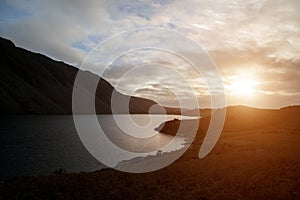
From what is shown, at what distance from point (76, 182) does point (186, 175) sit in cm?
992

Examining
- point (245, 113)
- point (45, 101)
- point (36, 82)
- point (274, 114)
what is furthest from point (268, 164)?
point (36, 82)

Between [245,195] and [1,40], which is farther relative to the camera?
[1,40]

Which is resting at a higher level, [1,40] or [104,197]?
[1,40]

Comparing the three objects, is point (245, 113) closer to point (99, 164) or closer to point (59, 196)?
point (99, 164)

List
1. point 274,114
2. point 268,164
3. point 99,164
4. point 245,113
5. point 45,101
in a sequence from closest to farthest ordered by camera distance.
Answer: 1. point 268,164
2. point 99,164
3. point 274,114
4. point 245,113
5. point 45,101

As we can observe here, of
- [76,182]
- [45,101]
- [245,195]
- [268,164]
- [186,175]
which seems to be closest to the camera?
[245,195]

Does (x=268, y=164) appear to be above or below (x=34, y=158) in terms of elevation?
above

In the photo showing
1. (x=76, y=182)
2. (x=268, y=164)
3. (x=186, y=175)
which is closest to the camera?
(x=76, y=182)

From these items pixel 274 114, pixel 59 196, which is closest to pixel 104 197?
pixel 59 196

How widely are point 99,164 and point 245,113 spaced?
7626 cm

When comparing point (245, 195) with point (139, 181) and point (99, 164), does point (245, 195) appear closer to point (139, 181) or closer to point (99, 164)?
point (139, 181)

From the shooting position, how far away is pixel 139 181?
901 inches

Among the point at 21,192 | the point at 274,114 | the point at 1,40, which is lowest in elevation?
the point at 21,192

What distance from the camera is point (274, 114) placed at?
91.2 meters
